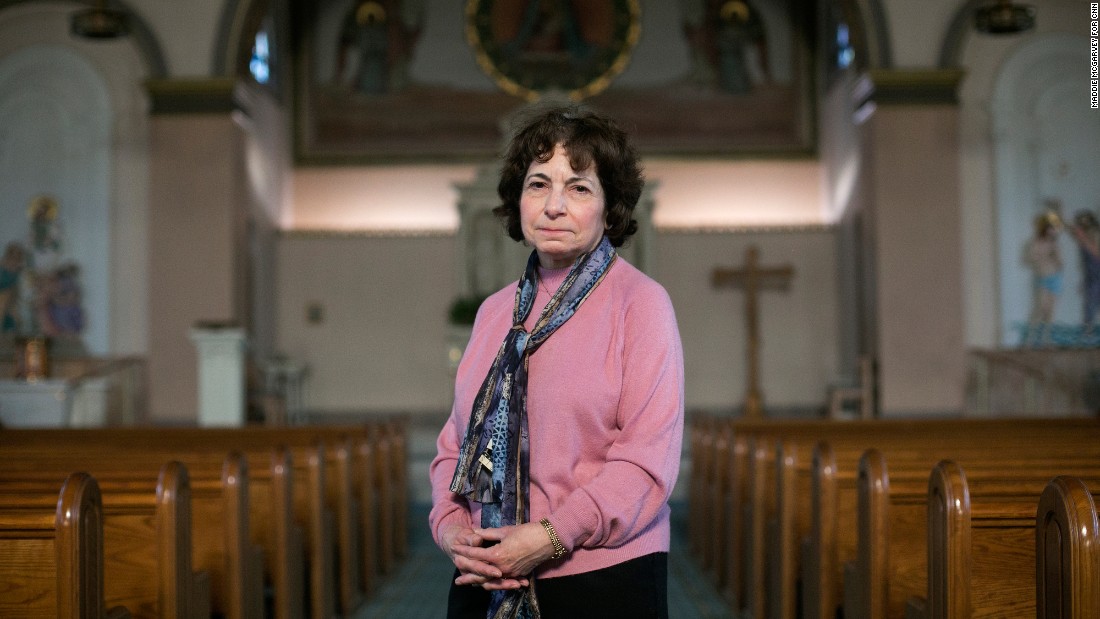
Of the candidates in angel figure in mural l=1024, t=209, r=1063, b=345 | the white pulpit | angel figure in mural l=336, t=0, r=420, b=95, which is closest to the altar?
the white pulpit

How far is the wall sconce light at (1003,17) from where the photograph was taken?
7.86 meters

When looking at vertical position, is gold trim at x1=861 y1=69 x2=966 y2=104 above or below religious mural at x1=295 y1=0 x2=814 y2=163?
below

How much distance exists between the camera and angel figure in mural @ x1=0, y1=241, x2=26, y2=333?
10875 mm

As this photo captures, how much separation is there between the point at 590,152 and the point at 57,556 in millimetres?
1431

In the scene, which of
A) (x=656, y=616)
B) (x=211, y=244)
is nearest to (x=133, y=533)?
(x=656, y=616)

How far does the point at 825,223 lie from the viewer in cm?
1331

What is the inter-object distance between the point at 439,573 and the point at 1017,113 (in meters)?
7.76

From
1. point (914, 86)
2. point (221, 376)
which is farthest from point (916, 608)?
point (914, 86)

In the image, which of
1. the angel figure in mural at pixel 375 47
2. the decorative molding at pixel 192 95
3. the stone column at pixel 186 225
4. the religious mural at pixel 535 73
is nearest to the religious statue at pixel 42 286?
the stone column at pixel 186 225

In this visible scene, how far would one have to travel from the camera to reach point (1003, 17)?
786cm

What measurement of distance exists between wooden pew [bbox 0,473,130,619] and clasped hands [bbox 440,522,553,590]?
98 centimetres

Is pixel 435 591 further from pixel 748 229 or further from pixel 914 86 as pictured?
pixel 748 229

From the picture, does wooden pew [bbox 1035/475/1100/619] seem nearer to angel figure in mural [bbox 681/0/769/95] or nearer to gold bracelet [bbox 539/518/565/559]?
gold bracelet [bbox 539/518/565/559]

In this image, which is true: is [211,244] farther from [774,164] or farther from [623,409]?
[623,409]
